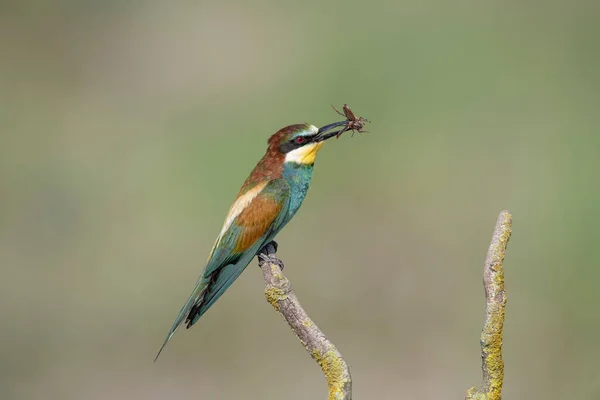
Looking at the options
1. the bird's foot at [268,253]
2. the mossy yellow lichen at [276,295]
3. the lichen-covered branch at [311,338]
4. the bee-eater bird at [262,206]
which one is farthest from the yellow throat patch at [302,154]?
the mossy yellow lichen at [276,295]

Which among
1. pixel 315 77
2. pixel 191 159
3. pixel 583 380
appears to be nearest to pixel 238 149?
pixel 191 159

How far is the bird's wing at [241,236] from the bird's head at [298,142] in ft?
0.30

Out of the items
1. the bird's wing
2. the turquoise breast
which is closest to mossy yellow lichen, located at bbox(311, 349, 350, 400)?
the bird's wing

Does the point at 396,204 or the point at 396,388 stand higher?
the point at 396,204

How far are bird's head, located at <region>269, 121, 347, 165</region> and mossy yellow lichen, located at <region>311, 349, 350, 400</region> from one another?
1.28 metres

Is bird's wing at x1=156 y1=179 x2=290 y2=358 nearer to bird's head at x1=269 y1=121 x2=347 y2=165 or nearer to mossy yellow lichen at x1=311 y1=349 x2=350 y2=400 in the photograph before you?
Result: bird's head at x1=269 y1=121 x2=347 y2=165

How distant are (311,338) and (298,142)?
47.2 inches

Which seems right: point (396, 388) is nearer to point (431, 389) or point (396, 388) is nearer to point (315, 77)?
point (431, 389)

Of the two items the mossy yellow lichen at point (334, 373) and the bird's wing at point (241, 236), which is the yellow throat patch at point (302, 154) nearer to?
the bird's wing at point (241, 236)

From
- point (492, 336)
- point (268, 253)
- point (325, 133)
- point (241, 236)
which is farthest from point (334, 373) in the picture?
point (325, 133)

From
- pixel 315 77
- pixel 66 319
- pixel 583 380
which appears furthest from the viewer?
pixel 315 77

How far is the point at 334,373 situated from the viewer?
1.84 meters

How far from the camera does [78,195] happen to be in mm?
6617

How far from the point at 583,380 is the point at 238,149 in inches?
99.8
